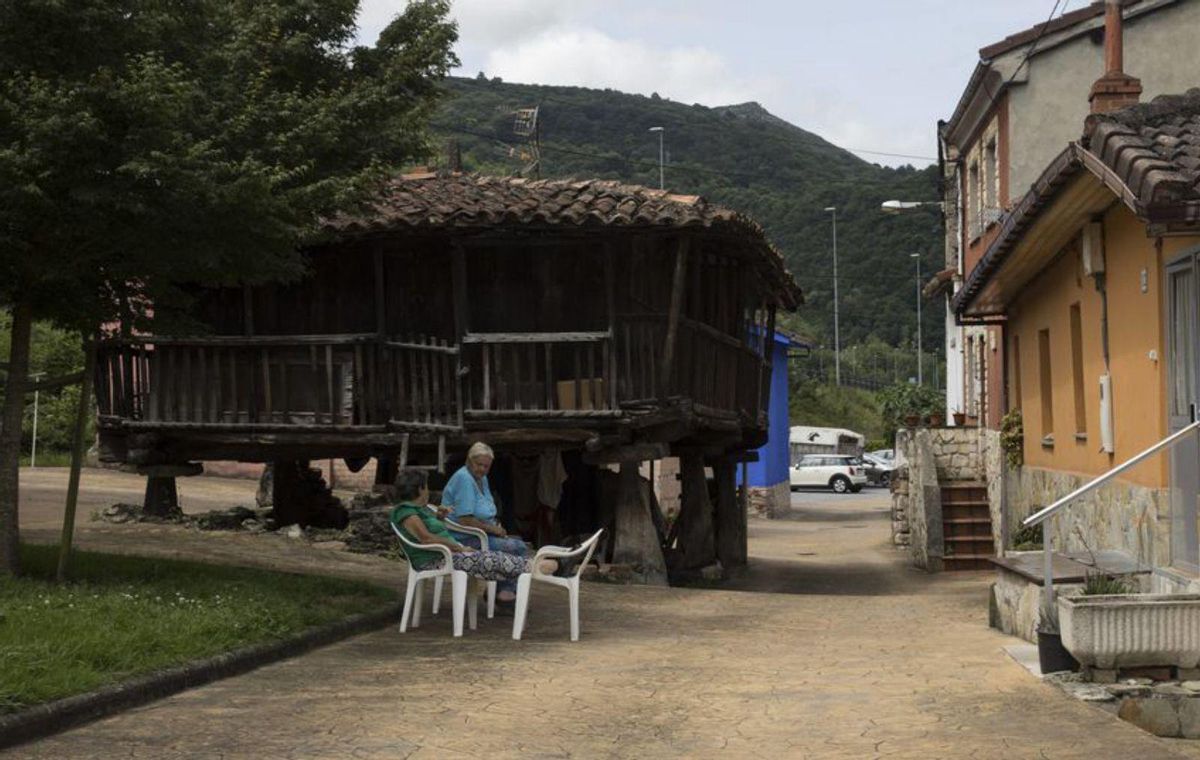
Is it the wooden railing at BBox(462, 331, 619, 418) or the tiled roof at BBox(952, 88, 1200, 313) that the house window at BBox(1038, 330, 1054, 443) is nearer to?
the wooden railing at BBox(462, 331, 619, 418)

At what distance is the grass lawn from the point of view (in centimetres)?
766

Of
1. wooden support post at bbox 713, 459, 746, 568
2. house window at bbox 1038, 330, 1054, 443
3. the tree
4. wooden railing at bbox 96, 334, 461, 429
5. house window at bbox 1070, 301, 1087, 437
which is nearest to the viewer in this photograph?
the tree

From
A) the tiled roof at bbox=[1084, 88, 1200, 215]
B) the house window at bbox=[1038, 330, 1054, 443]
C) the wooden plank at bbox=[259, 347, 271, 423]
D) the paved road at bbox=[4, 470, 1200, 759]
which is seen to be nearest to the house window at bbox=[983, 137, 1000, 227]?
the house window at bbox=[1038, 330, 1054, 443]

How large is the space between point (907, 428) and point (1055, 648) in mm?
18347

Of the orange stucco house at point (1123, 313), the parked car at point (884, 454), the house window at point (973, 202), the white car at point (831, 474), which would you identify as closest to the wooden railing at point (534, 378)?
the orange stucco house at point (1123, 313)

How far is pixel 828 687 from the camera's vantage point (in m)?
8.73

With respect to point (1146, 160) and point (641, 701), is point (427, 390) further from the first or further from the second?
point (1146, 160)

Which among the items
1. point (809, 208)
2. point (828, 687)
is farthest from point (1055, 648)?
point (809, 208)

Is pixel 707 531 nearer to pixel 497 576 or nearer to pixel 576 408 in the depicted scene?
pixel 576 408

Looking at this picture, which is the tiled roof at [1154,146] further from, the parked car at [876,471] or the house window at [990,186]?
the parked car at [876,471]

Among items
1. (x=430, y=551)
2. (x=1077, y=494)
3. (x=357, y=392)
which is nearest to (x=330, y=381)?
(x=357, y=392)

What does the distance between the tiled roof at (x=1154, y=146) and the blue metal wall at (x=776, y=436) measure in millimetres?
31112

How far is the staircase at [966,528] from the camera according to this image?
2333 cm

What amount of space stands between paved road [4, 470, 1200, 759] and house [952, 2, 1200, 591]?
1.36 meters
